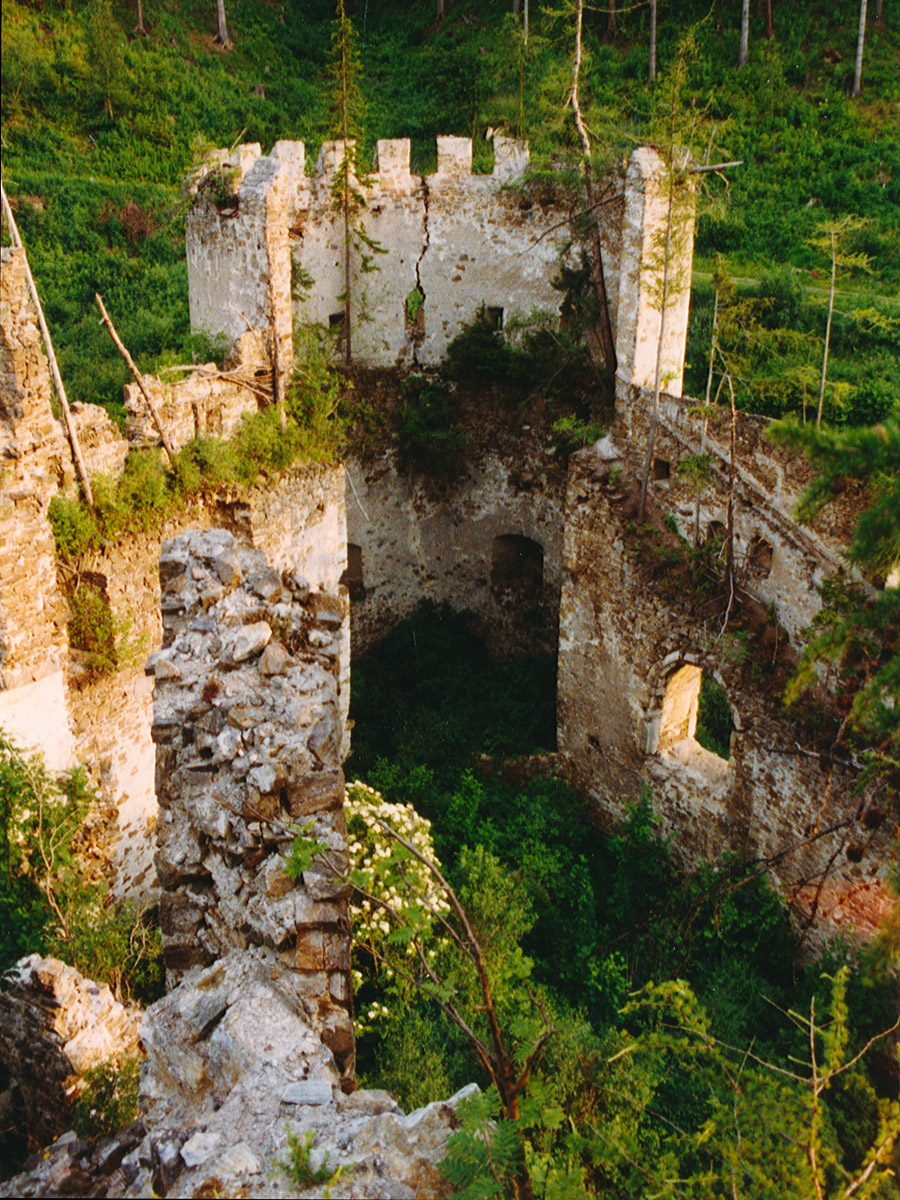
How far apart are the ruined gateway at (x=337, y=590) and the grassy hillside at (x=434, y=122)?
5.66 feet

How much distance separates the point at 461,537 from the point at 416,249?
5.06 metres

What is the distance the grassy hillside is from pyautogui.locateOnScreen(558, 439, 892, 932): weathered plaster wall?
6000mm

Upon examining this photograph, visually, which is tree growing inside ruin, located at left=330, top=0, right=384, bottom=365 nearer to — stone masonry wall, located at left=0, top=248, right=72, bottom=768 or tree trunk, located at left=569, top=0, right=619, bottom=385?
tree trunk, located at left=569, top=0, right=619, bottom=385

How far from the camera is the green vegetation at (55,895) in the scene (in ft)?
28.0

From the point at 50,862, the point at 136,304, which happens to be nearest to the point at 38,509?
the point at 50,862

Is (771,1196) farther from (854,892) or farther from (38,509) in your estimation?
(38,509)

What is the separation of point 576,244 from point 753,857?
9732 mm

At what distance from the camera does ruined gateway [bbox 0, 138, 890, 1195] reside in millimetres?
5379

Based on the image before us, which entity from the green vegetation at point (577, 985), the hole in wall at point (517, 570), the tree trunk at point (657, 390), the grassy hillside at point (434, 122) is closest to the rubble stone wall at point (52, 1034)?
the green vegetation at point (577, 985)

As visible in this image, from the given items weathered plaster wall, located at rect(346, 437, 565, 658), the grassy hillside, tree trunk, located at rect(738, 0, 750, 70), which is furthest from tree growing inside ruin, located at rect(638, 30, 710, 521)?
tree trunk, located at rect(738, 0, 750, 70)

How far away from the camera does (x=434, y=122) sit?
85.1ft

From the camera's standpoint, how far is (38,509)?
361 inches

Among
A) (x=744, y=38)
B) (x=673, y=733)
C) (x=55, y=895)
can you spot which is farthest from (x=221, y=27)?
(x=55, y=895)

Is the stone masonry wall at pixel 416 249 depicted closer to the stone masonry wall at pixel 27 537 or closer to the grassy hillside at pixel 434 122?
the grassy hillside at pixel 434 122
